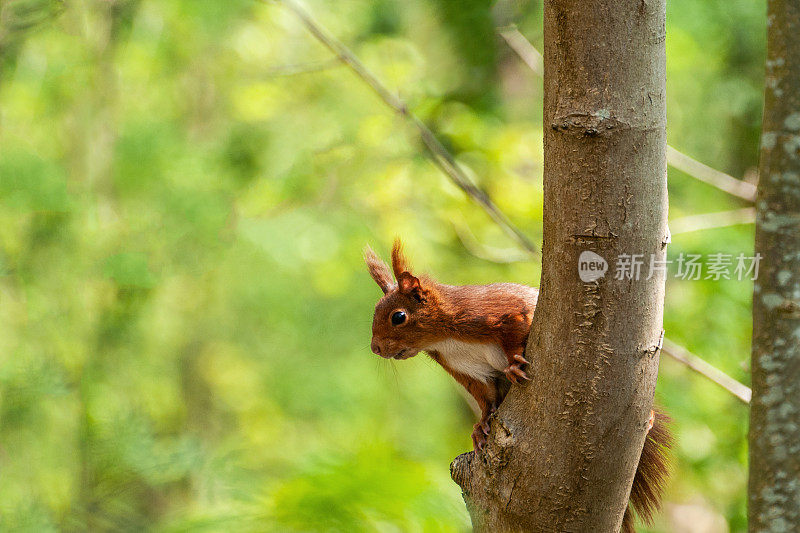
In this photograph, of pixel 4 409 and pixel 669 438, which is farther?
pixel 4 409

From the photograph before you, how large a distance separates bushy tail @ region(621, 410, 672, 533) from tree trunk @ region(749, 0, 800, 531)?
0.34 meters

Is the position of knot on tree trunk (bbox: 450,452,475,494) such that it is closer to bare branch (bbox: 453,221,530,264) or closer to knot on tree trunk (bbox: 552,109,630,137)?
knot on tree trunk (bbox: 552,109,630,137)

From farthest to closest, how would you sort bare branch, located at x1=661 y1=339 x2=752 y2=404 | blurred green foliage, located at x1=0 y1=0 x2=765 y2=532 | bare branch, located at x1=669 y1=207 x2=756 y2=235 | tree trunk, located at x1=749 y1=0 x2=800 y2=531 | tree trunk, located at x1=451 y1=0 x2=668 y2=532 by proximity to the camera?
1. blurred green foliage, located at x1=0 y1=0 x2=765 y2=532
2. bare branch, located at x1=669 y1=207 x2=756 y2=235
3. bare branch, located at x1=661 y1=339 x2=752 y2=404
4. tree trunk, located at x1=749 y1=0 x2=800 y2=531
5. tree trunk, located at x1=451 y1=0 x2=668 y2=532

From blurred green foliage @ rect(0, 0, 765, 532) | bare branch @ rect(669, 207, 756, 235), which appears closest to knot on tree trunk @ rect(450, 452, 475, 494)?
blurred green foliage @ rect(0, 0, 765, 532)

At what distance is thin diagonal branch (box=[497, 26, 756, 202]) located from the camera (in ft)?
7.78

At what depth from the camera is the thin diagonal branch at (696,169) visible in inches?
93.4

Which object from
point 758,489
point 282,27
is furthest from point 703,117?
point 758,489

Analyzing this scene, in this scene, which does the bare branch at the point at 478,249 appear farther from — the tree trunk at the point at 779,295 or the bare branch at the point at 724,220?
the tree trunk at the point at 779,295

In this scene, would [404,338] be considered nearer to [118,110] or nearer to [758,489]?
[758,489]

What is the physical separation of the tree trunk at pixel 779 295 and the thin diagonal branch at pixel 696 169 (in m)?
1.22

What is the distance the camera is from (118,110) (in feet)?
14.6

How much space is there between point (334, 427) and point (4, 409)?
254 cm

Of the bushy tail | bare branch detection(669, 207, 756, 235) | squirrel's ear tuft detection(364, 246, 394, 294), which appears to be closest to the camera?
the bushy tail

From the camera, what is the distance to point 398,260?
157 cm
